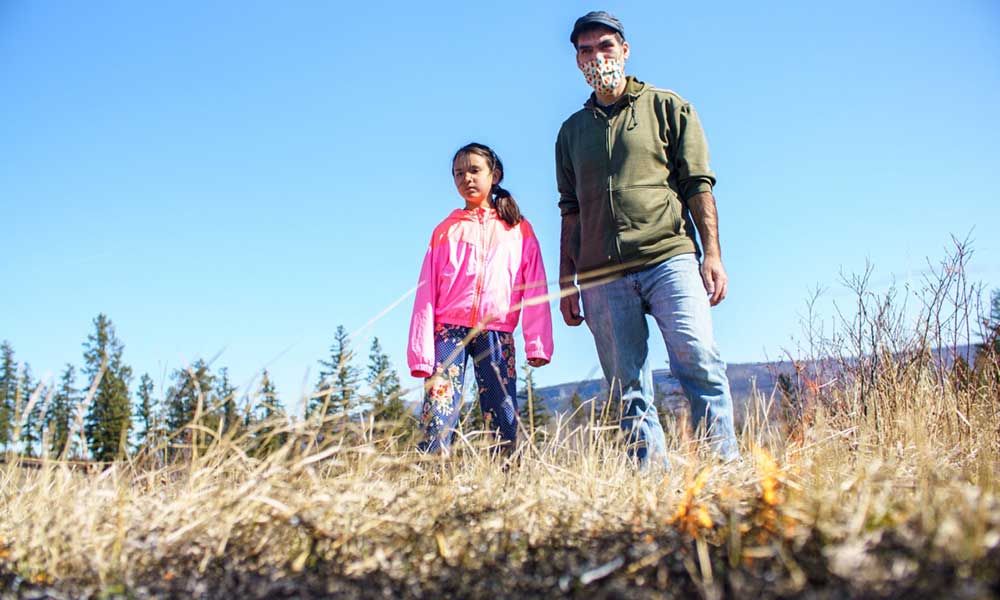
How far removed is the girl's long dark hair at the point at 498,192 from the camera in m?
4.23

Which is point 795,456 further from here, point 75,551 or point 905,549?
point 75,551

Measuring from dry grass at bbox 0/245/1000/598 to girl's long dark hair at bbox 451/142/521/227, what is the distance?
83.7 inches

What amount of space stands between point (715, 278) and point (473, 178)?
151 centimetres

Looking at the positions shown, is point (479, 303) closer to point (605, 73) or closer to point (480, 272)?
point (480, 272)

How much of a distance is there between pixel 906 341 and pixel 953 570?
4.44 metres

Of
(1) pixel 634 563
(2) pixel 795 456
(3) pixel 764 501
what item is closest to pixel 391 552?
(1) pixel 634 563

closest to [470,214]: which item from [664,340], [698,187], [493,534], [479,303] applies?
[479,303]

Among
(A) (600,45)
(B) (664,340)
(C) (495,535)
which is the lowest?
(C) (495,535)

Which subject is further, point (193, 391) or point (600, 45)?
point (600, 45)

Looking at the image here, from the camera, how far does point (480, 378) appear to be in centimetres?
403

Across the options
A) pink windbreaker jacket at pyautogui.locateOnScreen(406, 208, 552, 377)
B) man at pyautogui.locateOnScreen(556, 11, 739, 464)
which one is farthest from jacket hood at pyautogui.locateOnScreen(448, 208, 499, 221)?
man at pyautogui.locateOnScreen(556, 11, 739, 464)

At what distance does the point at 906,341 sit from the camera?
5.07m

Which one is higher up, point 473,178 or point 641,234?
point 473,178

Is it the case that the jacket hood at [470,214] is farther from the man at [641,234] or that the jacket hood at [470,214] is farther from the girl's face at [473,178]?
the man at [641,234]
